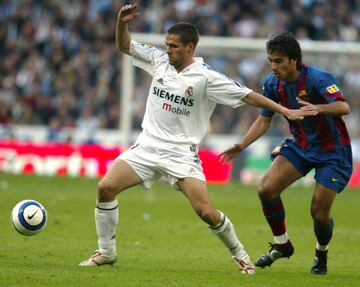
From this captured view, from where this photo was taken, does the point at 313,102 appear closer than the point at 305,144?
Yes

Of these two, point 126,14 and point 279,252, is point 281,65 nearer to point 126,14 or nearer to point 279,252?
point 126,14

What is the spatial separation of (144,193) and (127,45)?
12324 mm

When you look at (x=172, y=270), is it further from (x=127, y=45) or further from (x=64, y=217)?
(x=64, y=217)

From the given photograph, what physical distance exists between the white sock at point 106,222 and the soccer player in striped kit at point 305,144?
4.73 ft

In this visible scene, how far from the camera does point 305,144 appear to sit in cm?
1031

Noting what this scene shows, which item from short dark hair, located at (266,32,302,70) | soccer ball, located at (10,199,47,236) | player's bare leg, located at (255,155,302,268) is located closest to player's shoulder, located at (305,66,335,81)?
short dark hair, located at (266,32,302,70)

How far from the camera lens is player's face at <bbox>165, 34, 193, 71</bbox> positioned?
9.71 meters

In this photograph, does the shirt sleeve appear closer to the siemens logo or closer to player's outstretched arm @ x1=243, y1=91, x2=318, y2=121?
player's outstretched arm @ x1=243, y1=91, x2=318, y2=121

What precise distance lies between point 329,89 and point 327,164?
0.85 metres

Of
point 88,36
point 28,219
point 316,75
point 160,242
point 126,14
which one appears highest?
point 126,14

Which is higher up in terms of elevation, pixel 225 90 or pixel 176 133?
pixel 225 90

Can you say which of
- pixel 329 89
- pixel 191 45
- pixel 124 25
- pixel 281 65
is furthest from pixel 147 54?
pixel 329 89

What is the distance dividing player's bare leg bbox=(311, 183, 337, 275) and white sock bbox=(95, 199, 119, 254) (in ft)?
7.00

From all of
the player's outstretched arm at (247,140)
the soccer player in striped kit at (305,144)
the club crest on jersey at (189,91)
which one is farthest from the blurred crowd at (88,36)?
the club crest on jersey at (189,91)
